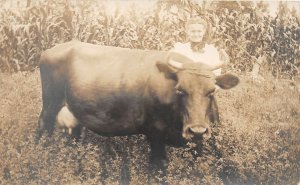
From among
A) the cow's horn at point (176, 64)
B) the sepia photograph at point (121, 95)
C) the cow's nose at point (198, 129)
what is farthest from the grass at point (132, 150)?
the cow's horn at point (176, 64)

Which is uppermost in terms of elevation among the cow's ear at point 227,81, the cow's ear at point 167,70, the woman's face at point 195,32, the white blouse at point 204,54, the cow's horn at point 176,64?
the woman's face at point 195,32

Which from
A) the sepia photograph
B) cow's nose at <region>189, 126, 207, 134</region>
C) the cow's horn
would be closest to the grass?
the sepia photograph

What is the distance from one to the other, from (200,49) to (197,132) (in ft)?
1.67

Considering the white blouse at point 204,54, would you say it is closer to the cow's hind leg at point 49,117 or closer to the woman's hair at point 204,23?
the woman's hair at point 204,23

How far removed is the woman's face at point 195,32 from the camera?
2645 mm

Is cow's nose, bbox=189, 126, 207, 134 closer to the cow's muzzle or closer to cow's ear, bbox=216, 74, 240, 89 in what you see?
the cow's muzzle

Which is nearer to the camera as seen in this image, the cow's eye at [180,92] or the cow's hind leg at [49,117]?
the cow's eye at [180,92]

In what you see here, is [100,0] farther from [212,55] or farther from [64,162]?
[64,162]

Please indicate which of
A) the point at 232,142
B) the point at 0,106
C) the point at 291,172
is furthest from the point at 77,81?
the point at 291,172

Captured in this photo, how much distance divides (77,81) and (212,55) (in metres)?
0.84

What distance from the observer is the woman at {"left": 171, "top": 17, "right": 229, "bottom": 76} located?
8.47 ft

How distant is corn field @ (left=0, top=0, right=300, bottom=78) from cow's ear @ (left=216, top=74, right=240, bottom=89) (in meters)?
0.09

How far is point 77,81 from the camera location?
103 inches

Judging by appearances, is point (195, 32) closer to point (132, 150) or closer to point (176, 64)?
point (176, 64)
